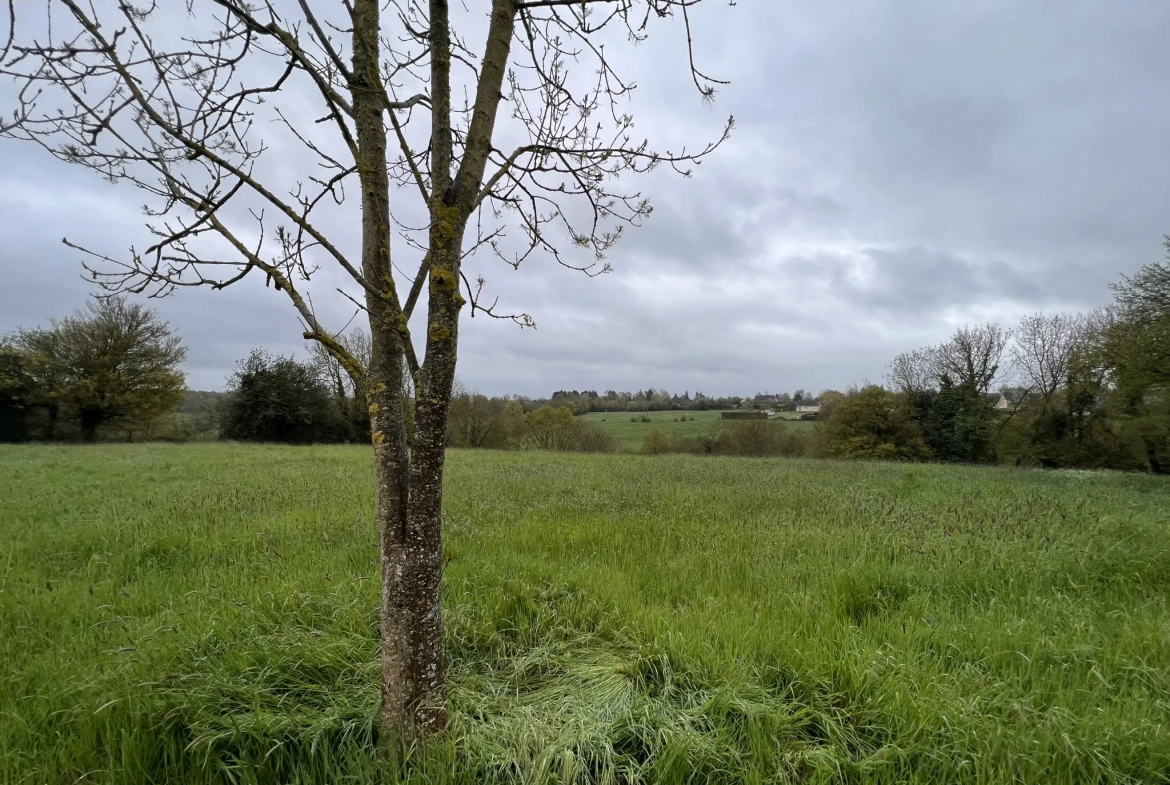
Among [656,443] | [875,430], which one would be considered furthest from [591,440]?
[875,430]

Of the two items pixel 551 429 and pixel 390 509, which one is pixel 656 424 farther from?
pixel 390 509

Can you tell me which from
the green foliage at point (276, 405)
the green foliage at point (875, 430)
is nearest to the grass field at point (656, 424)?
the green foliage at point (875, 430)

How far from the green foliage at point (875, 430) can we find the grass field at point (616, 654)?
26.4 m

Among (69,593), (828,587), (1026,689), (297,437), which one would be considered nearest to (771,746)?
(1026,689)

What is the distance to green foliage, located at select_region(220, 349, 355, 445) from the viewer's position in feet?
99.2

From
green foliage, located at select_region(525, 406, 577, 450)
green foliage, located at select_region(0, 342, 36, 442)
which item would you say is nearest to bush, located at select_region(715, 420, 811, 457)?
green foliage, located at select_region(525, 406, 577, 450)

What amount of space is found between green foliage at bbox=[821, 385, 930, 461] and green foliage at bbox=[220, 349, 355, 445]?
1425 inches

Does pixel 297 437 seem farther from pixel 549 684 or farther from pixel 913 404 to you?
pixel 913 404

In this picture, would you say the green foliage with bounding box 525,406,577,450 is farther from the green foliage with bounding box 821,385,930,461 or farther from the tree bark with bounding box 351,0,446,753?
the tree bark with bounding box 351,0,446,753

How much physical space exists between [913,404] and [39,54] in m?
38.3

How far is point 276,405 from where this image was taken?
30.4 meters

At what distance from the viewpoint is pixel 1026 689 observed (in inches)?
105

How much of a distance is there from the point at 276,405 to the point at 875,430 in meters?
40.6

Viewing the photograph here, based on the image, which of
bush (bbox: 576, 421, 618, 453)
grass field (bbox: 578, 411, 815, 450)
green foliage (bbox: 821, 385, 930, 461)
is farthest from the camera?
grass field (bbox: 578, 411, 815, 450)
